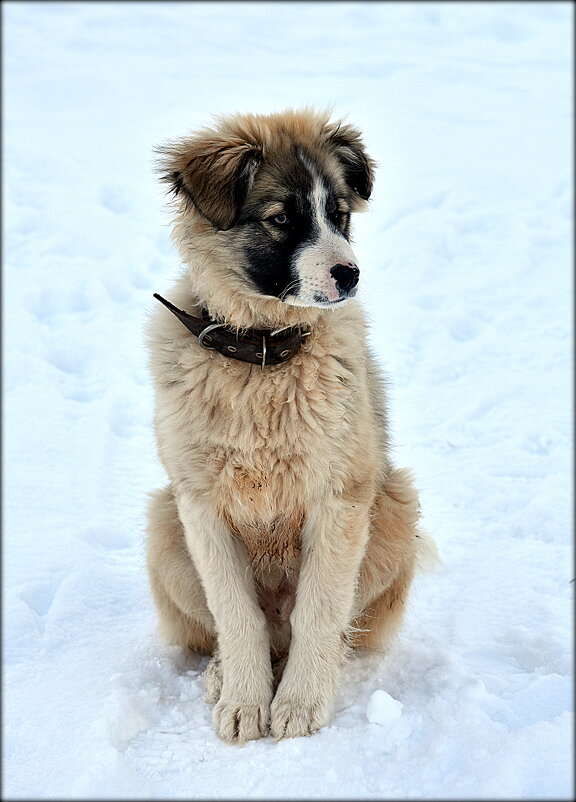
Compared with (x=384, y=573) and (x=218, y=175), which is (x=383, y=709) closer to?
(x=384, y=573)

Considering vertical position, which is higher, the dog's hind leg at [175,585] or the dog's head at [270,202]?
the dog's head at [270,202]

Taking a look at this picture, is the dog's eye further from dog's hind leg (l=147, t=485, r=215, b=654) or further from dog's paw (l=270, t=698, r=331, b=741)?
dog's paw (l=270, t=698, r=331, b=741)

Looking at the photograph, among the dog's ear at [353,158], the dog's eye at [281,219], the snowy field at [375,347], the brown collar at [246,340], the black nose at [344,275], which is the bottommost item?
the snowy field at [375,347]

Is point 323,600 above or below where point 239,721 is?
above

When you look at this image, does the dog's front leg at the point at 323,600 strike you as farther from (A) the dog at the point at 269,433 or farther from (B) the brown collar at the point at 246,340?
(B) the brown collar at the point at 246,340

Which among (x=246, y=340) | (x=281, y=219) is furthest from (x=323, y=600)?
(x=281, y=219)

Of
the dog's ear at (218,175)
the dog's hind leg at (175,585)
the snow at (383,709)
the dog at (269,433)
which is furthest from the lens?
the dog's hind leg at (175,585)

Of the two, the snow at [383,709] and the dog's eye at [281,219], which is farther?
the dog's eye at [281,219]

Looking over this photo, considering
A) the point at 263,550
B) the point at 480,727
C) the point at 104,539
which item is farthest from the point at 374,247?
the point at 480,727

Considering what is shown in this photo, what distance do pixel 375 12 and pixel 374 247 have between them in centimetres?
899

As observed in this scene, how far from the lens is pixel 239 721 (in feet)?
10.4

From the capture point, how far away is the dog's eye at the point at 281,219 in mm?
3393

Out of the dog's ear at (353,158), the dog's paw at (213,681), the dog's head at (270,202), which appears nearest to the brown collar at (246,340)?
the dog's head at (270,202)

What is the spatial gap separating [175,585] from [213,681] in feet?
1.47
